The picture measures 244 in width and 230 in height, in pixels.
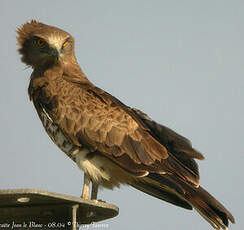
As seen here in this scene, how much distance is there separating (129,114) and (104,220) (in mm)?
2352

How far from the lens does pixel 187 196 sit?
25.5 feet

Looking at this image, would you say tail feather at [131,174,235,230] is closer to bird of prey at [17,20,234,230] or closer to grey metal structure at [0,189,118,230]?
bird of prey at [17,20,234,230]

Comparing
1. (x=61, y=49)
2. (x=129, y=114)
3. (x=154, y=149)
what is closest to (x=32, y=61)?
(x=61, y=49)

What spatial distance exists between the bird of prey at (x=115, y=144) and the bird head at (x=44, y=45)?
0.08 metres

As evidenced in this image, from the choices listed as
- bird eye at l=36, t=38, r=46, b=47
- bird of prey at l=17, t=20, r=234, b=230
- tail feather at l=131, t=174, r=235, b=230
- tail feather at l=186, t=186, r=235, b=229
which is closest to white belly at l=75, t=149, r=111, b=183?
bird of prey at l=17, t=20, r=234, b=230

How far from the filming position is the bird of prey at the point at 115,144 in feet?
26.0

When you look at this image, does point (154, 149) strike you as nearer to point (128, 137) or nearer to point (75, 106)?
point (128, 137)

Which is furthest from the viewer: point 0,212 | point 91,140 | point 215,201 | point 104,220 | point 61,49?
point 61,49

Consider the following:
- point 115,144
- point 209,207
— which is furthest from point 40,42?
point 209,207

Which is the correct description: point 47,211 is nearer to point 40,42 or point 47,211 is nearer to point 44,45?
point 44,45

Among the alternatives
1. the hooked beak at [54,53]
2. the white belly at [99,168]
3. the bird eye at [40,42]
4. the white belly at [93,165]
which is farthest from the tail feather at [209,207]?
the bird eye at [40,42]

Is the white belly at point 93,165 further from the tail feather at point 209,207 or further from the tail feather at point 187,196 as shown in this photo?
the tail feather at point 209,207

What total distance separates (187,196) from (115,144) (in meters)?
1.32

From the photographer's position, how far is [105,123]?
8469 mm
